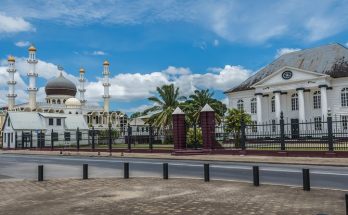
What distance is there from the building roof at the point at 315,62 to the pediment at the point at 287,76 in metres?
1.81

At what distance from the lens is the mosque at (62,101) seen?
264ft

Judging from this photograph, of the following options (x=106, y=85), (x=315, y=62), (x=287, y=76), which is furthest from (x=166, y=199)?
(x=106, y=85)

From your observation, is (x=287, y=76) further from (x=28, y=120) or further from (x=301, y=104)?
(x=28, y=120)

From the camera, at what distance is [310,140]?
26.8 m

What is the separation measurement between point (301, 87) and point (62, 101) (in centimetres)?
5813

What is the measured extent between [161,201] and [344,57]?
45.4 m

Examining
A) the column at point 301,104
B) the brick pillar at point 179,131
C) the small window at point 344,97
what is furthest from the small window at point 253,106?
the brick pillar at point 179,131

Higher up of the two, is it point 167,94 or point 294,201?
point 167,94

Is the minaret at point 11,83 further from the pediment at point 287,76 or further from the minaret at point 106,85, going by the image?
the pediment at point 287,76

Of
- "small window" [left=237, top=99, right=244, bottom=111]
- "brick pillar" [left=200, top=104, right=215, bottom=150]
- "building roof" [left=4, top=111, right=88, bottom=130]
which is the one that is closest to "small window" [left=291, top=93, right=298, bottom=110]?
A: "small window" [left=237, top=99, right=244, bottom=111]

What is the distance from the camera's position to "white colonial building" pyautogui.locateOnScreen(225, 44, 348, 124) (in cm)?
4703

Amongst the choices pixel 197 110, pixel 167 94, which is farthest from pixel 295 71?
pixel 167 94

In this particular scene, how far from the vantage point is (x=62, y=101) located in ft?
A: 292

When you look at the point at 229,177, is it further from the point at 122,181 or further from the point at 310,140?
the point at 310,140
